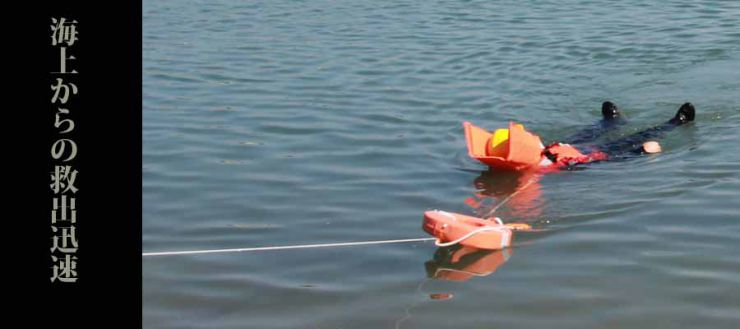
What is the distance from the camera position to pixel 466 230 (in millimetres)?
7184

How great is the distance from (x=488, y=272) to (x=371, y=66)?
7.27 metres

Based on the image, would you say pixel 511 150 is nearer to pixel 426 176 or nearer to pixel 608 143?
pixel 426 176

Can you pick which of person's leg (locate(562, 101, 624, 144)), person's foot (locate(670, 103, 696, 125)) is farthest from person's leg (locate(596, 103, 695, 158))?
person's leg (locate(562, 101, 624, 144))

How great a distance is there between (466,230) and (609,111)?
4518 mm

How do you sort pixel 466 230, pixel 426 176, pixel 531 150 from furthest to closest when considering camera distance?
pixel 426 176
pixel 531 150
pixel 466 230

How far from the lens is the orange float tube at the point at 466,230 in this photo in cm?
714

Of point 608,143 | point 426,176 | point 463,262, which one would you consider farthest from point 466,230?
point 608,143

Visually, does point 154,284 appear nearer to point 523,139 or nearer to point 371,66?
point 523,139

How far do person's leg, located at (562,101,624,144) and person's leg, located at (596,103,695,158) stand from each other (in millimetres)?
337

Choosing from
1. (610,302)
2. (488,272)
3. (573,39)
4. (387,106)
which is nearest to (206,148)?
(387,106)

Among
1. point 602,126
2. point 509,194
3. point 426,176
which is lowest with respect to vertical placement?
point 509,194

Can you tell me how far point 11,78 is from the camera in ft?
19.2

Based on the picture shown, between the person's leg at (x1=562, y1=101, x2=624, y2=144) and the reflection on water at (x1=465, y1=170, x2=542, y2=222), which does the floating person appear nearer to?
the reflection on water at (x1=465, y1=170, x2=542, y2=222)

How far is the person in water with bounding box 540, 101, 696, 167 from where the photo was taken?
9445 mm
